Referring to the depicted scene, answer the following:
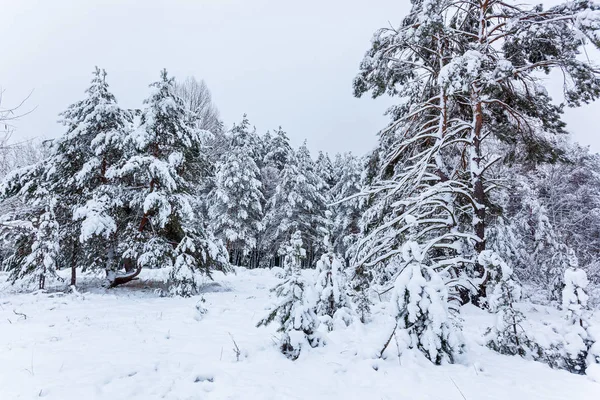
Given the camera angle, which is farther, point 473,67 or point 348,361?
point 473,67

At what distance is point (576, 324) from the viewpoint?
15.1 ft

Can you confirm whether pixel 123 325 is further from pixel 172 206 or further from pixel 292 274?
pixel 172 206

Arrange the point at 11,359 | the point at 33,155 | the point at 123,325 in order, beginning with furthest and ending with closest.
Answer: the point at 33,155 < the point at 123,325 < the point at 11,359

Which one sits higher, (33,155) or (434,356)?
(33,155)

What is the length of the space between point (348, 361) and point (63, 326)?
18.6 feet

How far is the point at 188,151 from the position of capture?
38.8 ft

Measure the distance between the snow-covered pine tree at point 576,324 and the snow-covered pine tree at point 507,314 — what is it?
44 cm

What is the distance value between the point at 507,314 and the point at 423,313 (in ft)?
5.44

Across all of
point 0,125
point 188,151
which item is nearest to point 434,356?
point 0,125

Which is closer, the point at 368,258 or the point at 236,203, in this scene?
the point at 368,258

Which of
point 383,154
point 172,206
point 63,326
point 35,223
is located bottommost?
point 63,326

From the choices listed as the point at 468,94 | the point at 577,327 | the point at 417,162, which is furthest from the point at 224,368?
the point at 468,94

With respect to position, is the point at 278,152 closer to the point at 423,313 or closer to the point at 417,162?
the point at 417,162

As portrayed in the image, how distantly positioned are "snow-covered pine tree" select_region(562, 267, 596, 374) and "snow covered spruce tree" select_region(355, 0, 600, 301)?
1.91 metres
